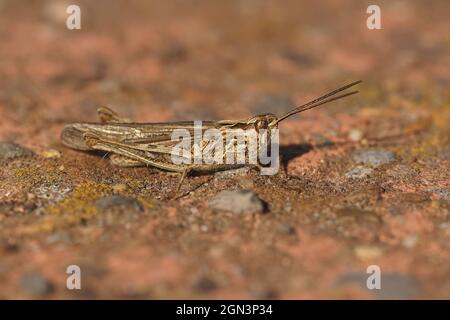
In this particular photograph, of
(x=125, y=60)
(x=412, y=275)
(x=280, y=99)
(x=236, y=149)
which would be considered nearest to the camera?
(x=412, y=275)

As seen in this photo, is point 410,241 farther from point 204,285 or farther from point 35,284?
point 35,284

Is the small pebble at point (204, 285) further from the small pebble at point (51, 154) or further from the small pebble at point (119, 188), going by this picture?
the small pebble at point (51, 154)

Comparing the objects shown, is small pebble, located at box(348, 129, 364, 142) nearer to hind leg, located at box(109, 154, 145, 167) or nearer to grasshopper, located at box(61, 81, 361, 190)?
grasshopper, located at box(61, 81, 361, 190)

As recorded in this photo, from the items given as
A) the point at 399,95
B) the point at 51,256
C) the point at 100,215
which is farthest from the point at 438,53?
the point at 51,256

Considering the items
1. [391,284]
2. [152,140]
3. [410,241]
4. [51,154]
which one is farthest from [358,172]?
[51,154]

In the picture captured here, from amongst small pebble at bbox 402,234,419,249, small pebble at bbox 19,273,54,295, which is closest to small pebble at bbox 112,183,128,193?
small pebble at bbox 19,273,54,295

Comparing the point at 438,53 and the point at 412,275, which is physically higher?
the point at 438,53
